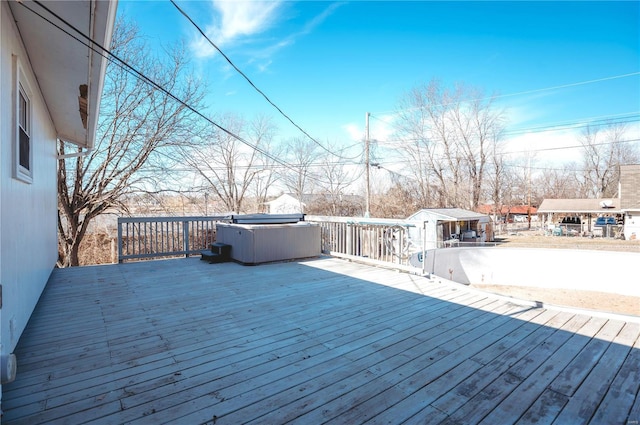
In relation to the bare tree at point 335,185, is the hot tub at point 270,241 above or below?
below

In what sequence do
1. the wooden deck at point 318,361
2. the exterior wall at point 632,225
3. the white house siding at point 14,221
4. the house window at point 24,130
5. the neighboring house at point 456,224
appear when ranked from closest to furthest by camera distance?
the wooden deck at point 318,361 < the white house siding at point 14,221 < the house window at point 24,130 < the neighboring house at point 456,224 < the exterior wall at point 632,225

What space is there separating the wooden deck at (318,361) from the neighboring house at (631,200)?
67.3 feet

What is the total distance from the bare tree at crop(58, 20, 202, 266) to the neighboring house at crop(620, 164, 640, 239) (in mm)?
23135

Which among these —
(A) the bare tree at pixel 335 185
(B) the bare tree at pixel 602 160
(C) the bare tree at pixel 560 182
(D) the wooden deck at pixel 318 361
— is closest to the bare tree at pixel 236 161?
(A) the bare tree at pixel 335 185

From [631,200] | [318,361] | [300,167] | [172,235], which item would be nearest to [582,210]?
[631,200]

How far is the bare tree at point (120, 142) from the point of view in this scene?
8703mm

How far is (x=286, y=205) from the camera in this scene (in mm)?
23578

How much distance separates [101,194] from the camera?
9.09 meters

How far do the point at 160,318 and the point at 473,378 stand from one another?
2.71 metres

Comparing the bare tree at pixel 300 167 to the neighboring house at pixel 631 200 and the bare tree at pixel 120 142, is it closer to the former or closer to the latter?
the bare tree at pixel 120 142

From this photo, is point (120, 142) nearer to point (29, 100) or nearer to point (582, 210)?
point (29, 100)

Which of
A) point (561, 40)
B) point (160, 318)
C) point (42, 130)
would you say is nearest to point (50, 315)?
point (160, 318)

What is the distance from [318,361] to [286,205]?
21.6 meters

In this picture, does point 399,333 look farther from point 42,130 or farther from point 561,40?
point 561,40
